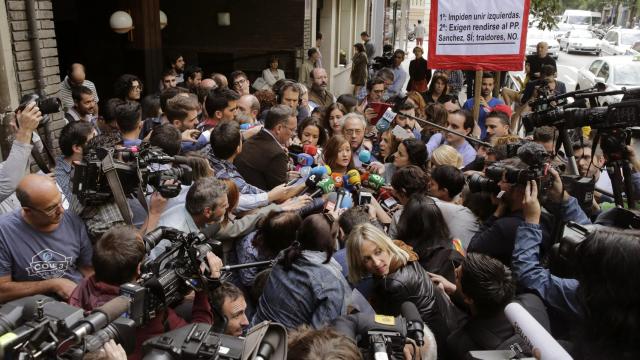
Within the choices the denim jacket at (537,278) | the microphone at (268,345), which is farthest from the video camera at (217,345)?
the denim jacket at (537,278)

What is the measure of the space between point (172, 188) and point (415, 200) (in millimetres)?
1503

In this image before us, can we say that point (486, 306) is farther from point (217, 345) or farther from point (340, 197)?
point (340, 197)

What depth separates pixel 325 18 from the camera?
15.2m

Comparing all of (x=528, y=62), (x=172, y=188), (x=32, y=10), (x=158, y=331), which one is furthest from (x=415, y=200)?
(x=528, y=62)

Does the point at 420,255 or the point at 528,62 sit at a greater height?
the point at 528,62

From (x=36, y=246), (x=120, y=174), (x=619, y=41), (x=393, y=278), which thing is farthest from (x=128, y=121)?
(x=619, y=41)

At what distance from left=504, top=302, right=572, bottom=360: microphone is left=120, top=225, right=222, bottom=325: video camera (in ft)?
4.20

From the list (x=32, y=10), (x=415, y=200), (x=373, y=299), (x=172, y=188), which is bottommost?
(x=373, y=299)

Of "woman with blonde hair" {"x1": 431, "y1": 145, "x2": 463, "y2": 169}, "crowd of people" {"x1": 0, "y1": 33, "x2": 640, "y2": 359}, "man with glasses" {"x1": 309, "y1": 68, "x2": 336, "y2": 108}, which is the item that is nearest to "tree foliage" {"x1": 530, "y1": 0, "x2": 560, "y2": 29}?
"man with glasses" {"x1": 309, "y1": 68, "x2": 336, "y2": 108}

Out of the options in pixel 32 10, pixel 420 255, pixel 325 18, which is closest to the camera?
pixel 420 255

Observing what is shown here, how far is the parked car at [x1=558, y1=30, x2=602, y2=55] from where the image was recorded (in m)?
30.6

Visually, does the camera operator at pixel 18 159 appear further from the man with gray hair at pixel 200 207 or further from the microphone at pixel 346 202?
the microphone at pixel 346 202

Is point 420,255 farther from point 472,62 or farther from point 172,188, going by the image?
point 472,62

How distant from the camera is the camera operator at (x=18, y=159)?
10.8 feet
